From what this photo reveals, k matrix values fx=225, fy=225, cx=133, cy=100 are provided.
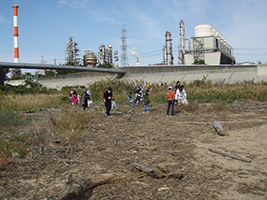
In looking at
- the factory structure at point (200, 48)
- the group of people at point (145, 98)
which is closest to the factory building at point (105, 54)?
the factory structure at point (200, 48)

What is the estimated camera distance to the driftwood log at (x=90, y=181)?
3391 mm

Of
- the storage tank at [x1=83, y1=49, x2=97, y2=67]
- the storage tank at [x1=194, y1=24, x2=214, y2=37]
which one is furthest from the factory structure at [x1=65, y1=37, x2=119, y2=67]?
the storage tank at [x1=194, y1=24, x2=214, y2=37]

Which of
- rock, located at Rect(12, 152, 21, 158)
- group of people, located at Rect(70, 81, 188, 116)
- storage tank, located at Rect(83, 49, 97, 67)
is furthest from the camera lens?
storage tank, located at Rect(83, 49, 97, 67)

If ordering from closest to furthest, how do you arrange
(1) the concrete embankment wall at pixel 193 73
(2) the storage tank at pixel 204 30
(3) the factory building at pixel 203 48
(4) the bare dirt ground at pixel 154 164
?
(4) the bare dirt ground at pixel 154 164 → (1) the concrete embankment wall at pixel 193 73 → (3) the factory building at pixel 203 48 → (2) the storage tank at pixel 204 30

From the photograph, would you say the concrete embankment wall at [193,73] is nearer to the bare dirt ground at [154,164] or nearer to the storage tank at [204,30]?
the bare dirt ground at [154,164]

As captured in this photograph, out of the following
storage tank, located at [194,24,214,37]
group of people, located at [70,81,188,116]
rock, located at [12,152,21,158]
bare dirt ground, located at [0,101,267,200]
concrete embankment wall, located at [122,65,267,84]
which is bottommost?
bare dirt ground, located at [0,101,267,200]

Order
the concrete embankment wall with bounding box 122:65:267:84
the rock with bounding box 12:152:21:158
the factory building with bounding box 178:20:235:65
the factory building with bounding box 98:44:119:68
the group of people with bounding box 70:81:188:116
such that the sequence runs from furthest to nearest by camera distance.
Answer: the factory building with bounding box 98:44:119:68 → the factory building with bounding box 178:20:235:65 → the concrete embankment wall with bounding box 122:65:267:84 → the group of people with bounding box 70:81:188:116 → the rock with bounding box 12:152:21:158

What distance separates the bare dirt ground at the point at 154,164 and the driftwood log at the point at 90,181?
0.08 metres

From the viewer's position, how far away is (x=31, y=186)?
12.6 feet

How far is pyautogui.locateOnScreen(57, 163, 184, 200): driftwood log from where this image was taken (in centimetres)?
339

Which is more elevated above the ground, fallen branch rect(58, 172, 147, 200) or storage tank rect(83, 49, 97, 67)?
storage tank rect(83, 49, 97, 67)

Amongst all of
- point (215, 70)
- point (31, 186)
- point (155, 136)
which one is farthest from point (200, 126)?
point (215, 70)

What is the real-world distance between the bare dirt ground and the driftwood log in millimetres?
82

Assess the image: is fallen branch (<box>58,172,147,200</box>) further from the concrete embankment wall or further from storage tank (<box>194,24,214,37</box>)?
storage tank (<box>194,24,214,37</box>)
